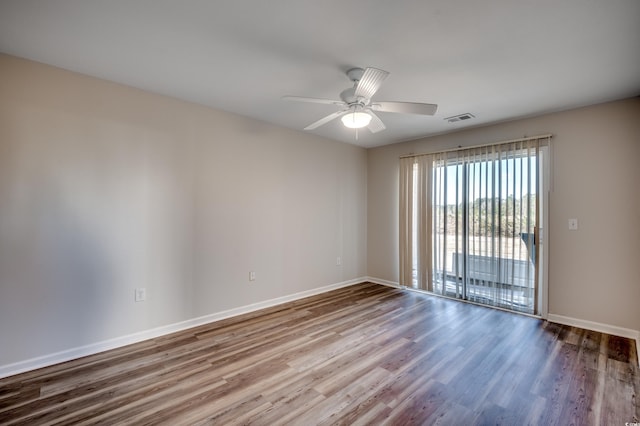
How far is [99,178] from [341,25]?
2504 mm

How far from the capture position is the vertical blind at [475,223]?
3676 mm

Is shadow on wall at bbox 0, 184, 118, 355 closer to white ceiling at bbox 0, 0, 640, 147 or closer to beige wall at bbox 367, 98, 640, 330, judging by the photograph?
white ceiling at bbox 0, 0, 640, 147

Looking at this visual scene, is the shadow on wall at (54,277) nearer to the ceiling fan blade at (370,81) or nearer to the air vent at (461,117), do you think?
the ceiling fan blade at (370,81)

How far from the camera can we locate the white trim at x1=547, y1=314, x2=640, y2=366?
303cm

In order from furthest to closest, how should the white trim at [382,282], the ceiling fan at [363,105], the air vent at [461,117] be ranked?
1. the white trim at [382,282]
2. the air vent at [461,117]
3. the ceiling fan at [363,105]

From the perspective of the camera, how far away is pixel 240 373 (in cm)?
237

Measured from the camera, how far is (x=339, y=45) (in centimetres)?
214

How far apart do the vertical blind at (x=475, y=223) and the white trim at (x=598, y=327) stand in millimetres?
255

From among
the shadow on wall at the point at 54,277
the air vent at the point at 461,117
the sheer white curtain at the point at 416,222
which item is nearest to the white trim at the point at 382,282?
the sheer white curtain at the point at 416,222

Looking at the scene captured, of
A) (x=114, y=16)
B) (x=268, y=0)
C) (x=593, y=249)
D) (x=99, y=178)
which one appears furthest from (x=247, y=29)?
(x=593, y=249)

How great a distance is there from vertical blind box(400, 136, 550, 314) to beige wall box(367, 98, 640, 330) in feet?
0.66

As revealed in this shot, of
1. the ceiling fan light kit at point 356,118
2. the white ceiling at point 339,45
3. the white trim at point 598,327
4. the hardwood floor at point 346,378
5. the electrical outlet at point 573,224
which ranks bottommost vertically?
the hardwood floor at point 346,378

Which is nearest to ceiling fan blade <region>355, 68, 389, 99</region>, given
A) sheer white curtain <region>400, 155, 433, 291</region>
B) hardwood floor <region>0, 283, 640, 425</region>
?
hardwood floor <region>0, 283, 640, 425</region>

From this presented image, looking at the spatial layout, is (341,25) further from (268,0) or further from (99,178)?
(99,178)
